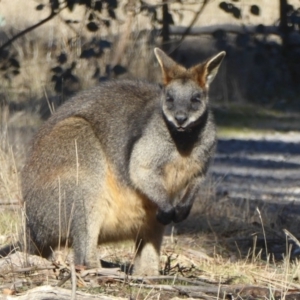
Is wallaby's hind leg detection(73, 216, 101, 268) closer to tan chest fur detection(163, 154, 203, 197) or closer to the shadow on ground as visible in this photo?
tan chest fur detection(163, 154, 203, 197)

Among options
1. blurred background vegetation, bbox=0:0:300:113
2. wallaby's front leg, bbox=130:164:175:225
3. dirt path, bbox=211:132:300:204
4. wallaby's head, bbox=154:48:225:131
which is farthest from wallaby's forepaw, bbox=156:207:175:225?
blurred background vegetation, bbox=0:0:300:113

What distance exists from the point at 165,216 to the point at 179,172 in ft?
1.06

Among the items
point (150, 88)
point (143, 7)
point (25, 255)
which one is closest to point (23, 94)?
point (143, 7)

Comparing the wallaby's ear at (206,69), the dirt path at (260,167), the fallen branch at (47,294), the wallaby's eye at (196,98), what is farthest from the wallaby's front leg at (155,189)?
the dirt path at (260,167)

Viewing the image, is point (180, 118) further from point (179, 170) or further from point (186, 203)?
point (186, 203)

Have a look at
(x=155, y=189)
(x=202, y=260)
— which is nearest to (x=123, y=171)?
(x=155, y=189)

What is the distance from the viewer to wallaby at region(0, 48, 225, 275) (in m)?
5.85

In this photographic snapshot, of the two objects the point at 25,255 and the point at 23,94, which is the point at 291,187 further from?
the point at 25,255

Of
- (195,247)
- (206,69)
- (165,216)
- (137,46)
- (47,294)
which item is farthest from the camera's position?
(137,46)

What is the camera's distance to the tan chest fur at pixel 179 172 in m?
5.99

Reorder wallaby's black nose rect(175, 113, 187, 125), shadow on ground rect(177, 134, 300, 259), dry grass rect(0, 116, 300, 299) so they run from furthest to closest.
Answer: shadow on ground rect(177, 134, 300, 259)
wallaby's black nose rect(175, 113, 187, 125)
dry grass rect(0, 116, 300, 299)

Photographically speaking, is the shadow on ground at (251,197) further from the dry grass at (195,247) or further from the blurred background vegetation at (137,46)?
the blurred background vegetation at (137,46)

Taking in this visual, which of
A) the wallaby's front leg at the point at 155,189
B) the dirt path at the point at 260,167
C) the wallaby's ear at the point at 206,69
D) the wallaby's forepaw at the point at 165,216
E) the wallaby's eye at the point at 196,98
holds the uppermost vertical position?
the wallaby's ear at the point at 206,69

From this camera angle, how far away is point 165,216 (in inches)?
231
